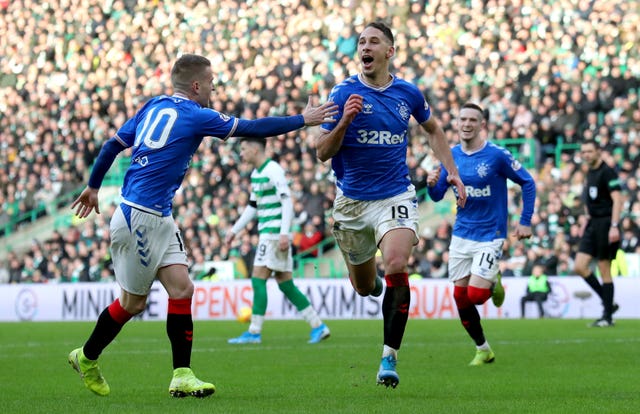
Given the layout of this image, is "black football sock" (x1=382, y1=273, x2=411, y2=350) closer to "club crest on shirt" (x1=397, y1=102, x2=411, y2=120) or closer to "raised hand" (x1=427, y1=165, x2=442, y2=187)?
"club crest on shirt" (x1=397, y1=102, x2=411, y2=120)

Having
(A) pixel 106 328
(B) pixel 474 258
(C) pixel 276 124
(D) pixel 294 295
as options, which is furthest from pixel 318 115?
(D) pixel 294 295

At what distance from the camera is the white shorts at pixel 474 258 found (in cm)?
1111

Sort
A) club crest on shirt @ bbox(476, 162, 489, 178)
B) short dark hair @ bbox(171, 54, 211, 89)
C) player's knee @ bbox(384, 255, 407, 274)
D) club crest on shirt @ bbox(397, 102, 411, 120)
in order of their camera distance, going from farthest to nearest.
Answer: club crest on shirt @ bbox(476, 162, 489, 178)
club crest on shirt @ bbox(397, 102, 411, 120)
player's knee @ bbox(384, 255, 407, 274)
short dark hair @ bbox(171, 54, 211, 89)

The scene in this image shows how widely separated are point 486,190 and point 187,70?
4.40 metres

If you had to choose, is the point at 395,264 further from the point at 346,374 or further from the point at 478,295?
the point at 478,295

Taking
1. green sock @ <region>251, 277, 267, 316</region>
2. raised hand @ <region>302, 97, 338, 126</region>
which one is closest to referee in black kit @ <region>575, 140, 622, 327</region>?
green sock @ <region>251, 277, 267, 316</region>

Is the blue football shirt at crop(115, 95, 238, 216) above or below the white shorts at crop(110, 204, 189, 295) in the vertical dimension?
above

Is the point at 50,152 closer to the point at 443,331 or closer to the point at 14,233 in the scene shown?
the point at 14,233

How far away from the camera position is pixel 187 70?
25.8ft

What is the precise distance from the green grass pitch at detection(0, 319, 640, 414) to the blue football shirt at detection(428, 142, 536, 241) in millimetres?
1268

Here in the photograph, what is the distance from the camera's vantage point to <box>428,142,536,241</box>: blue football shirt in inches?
444

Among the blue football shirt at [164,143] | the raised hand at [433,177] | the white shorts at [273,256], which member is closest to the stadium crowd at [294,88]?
the white shorts at [273,256]

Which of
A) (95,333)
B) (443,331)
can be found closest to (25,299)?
(443,331)

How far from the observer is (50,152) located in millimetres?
31453
